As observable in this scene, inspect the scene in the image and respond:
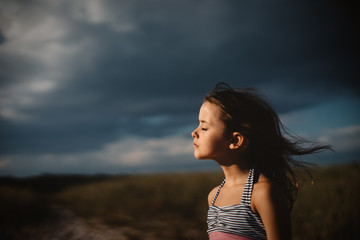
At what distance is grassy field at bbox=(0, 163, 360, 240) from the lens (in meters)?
3.11

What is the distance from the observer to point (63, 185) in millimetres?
7840

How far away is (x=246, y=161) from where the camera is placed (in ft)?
7.14

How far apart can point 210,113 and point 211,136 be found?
20cm

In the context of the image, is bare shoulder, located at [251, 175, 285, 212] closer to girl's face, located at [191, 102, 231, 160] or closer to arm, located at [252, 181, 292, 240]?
arm, located at [252, 181, 292, 240]

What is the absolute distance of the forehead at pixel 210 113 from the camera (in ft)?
7.20

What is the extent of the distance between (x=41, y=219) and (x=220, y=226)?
3.28 metres

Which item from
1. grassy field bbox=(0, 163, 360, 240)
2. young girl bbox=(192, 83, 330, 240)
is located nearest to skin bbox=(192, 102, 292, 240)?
young girl bbox=(192, 83, 330, 240)

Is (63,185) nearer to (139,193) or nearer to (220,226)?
(139,193)

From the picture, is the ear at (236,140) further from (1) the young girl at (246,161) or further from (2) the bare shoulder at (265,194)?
(2) the bare shoulder at (265,194)

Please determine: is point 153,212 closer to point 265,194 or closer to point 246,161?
point 246,161

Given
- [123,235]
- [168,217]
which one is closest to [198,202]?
[168,217]

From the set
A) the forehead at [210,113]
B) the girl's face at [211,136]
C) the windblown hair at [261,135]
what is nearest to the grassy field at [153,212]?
the windblown hair at [261,135]

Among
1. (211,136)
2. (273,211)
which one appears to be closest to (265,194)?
(273,211)

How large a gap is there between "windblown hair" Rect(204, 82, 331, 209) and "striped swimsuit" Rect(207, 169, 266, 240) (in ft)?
0.80
